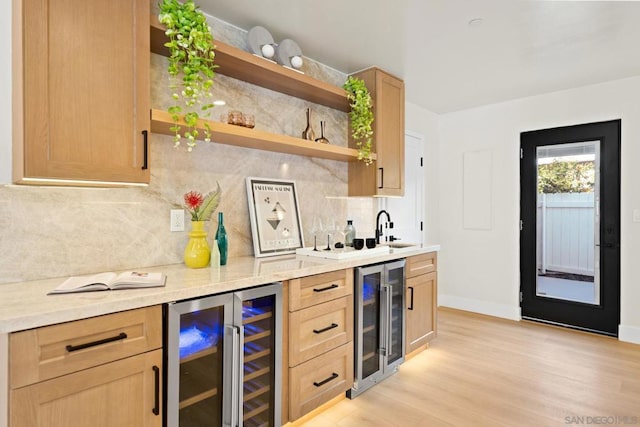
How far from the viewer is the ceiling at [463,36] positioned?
2283mm

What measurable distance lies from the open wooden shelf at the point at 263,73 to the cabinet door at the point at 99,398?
1.61 meters

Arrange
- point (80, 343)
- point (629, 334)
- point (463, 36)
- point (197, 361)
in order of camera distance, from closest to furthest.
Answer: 1. point (80, 343)
2. point (197, 361)
3. point (463, 36)
4. point (629, 334)

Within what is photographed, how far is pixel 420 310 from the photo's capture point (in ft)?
10.5

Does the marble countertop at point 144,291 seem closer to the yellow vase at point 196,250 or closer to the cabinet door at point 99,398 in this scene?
A: the yellow vase at point 196,250

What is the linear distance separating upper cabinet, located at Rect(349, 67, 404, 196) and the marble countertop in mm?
1103

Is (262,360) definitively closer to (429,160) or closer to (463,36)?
(463,36)

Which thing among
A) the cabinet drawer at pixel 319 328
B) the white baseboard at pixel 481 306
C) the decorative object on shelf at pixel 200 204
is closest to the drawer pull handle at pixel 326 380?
the cabinet drawer at pixel 319 328

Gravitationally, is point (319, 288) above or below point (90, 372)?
above

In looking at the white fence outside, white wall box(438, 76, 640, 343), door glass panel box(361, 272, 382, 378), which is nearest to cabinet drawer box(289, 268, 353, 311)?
door glass panel box(361, 272, 382, 378)

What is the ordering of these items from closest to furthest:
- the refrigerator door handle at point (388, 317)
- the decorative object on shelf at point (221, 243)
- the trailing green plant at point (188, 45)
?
the trailing green plant at point (188, 45), the decorative object on shelf at point (221, 243), the refrigerator door handle at point (388, 317)

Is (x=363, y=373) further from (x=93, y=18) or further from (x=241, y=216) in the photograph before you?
(x=93, y=18)

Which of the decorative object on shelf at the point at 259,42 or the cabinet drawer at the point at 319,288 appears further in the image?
the decorative object on shelf at the point at 259,42

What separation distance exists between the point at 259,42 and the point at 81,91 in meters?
1.23

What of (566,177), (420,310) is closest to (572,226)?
(566,177)
